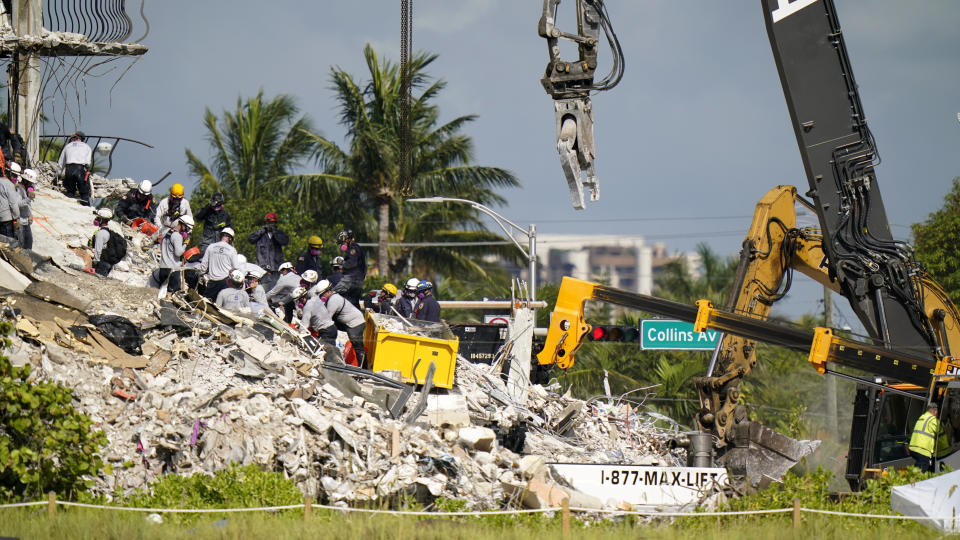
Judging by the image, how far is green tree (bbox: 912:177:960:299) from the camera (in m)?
36.4

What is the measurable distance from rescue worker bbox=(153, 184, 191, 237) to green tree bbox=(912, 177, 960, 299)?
24.0m

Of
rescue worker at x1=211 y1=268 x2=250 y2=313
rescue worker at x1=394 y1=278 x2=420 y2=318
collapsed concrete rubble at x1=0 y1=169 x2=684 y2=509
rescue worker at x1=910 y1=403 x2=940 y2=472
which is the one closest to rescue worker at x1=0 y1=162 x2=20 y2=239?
collapsed concrete rubble at x1=0 y1=169 x2=684 y2=509

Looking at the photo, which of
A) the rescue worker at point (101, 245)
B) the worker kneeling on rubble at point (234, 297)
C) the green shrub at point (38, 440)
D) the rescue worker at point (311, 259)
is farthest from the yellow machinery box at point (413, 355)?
the green shrub at point (38, 440)

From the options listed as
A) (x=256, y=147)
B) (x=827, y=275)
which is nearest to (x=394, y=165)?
(x=256, y=147)

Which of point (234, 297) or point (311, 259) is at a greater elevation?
point (311, 259)

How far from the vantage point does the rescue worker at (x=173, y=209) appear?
2131cm

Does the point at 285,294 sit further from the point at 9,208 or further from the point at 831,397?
the point at 831,397

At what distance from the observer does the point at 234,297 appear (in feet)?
61.8

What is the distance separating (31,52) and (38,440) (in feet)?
52.2

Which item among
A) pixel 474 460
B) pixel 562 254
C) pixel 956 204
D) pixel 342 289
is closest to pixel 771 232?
pixel 474 460

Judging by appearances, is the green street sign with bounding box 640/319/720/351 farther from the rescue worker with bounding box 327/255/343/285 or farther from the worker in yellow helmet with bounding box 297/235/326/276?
the worker in yellow helmet with bounding box 297/235/326/276

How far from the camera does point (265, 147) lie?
50062 mm

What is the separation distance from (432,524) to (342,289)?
9582 mm

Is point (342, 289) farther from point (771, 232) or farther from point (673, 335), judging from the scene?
point (673, 335)
